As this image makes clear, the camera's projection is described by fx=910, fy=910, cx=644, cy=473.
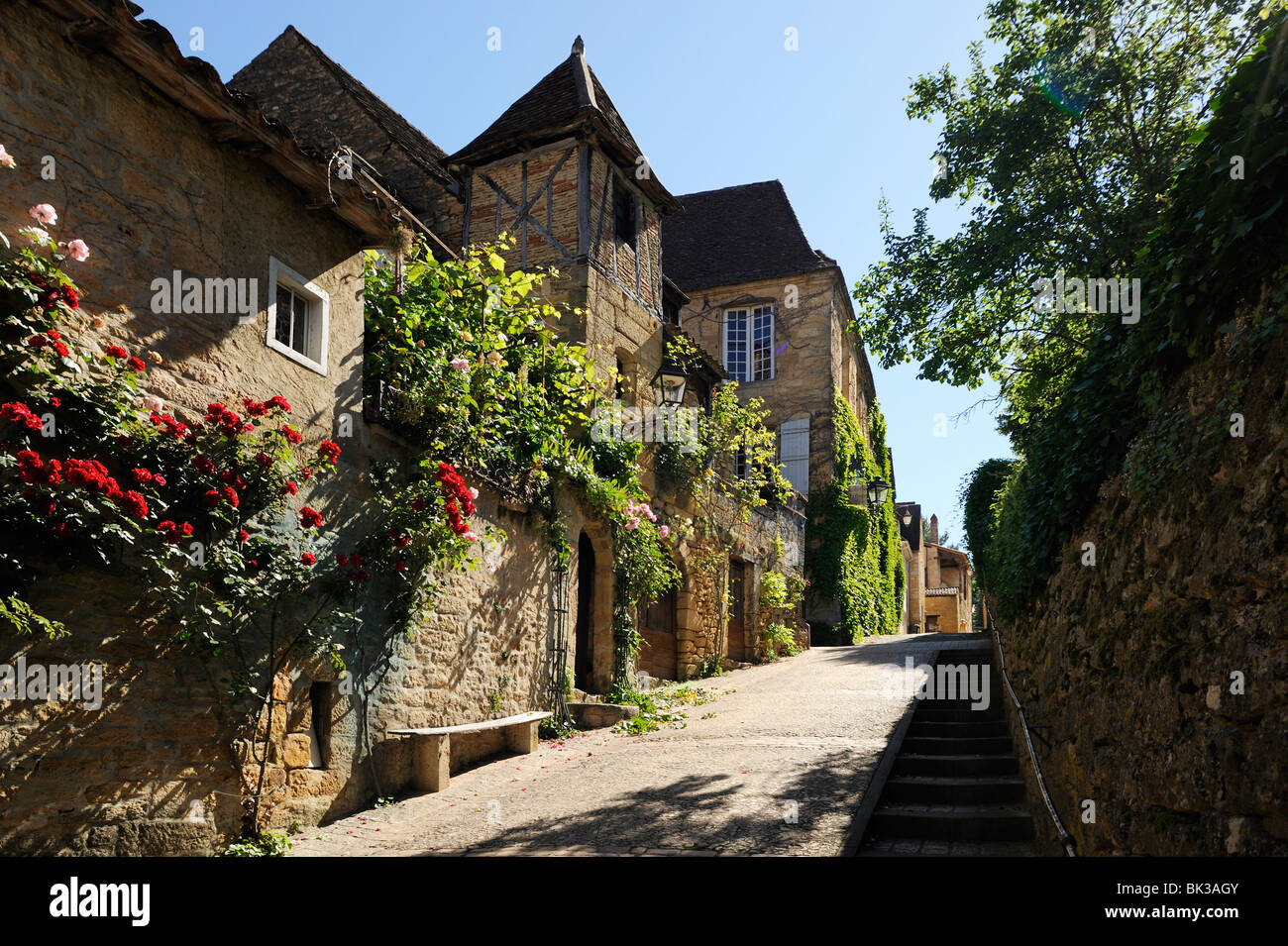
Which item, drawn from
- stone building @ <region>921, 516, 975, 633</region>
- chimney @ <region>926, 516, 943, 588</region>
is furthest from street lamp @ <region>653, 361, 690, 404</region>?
chimney @ <region>926, 516, 943, 588</region>

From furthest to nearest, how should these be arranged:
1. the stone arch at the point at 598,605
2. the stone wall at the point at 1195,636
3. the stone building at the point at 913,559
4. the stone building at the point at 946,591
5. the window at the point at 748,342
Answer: the stone building at the point at 946,591, the stone building at the point at 913,559, the window at the point at 748,342, the stone arch at the point at 598,605, the stone wall at the point at 1195,636

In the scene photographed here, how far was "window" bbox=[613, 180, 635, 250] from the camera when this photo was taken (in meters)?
14.0

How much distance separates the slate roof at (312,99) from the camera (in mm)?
14766

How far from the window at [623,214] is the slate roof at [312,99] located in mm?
2667

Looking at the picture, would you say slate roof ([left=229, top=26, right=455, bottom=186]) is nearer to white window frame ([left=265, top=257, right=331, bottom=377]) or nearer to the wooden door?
white window frame ([left=265, top=257, right=331, bottom=377])

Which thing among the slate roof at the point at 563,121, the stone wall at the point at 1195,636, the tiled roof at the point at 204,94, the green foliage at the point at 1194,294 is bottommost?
the stone wall at the point at 1195,636

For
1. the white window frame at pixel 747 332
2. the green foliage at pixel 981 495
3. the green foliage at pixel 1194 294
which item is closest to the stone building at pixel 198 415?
the green foliage at pixel 1194 294

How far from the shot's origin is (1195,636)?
3031mm

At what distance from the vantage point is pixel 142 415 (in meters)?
5.41

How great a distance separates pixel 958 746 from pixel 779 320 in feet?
52.8

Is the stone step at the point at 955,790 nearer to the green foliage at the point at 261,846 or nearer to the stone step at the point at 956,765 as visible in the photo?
the stone step at the point at 956,765
